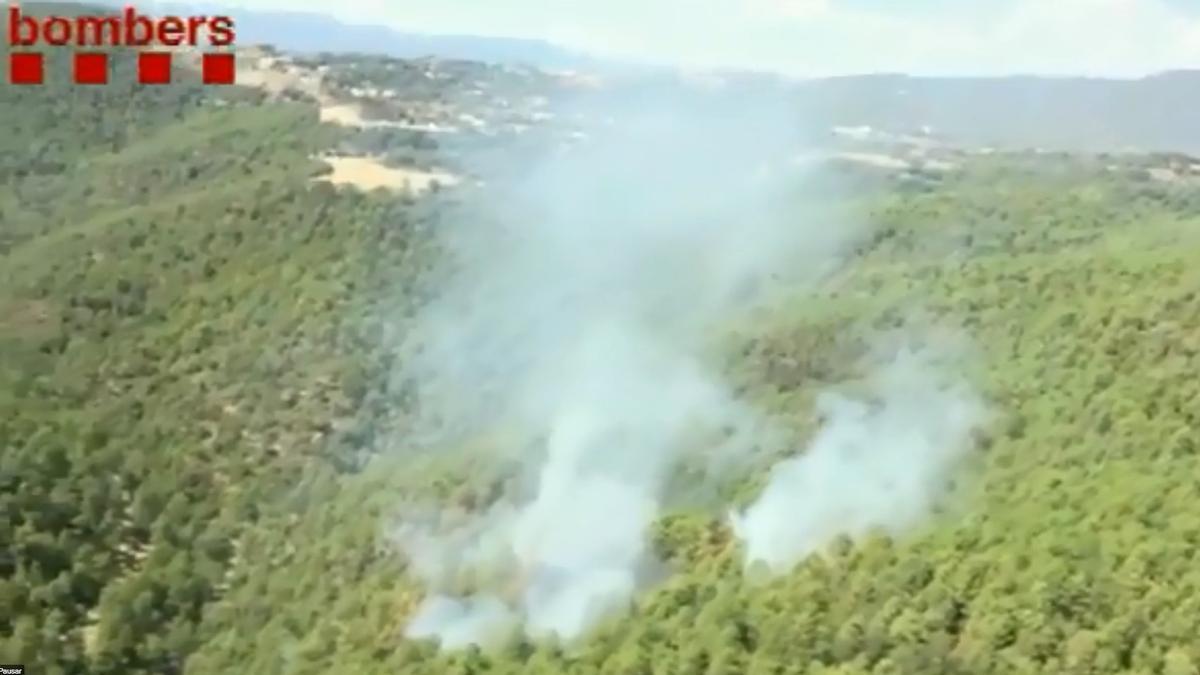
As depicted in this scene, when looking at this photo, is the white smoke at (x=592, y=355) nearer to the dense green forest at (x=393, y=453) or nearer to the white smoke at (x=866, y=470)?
the white smoke at (x=866, y=470)

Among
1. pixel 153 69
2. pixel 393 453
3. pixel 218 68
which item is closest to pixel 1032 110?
pixel 218 68

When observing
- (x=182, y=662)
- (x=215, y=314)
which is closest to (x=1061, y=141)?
(x=215, y=314)

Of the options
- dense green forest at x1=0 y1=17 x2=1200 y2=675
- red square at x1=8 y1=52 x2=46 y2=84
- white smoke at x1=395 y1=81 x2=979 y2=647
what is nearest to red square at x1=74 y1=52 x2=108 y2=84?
red square at x1=8 y1=52 x2=46 y2=84

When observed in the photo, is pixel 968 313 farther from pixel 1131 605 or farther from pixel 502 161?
pixel 502 161

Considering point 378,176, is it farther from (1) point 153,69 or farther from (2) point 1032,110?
(2) point 1032,110

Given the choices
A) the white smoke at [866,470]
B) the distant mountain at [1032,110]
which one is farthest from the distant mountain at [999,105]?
the white smoke at [866,470]
